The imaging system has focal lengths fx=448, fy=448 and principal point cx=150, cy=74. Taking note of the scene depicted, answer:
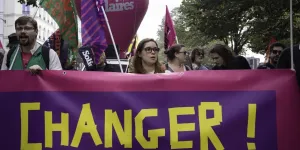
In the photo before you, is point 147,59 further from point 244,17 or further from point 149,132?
point 244,17

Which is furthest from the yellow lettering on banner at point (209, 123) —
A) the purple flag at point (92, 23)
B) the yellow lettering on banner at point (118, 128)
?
the purple flag at point (92, 23)

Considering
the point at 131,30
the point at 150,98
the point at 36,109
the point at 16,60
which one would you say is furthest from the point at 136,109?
the point at 131,30

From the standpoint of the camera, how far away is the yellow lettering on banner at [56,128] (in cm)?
327

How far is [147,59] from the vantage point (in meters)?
4.16

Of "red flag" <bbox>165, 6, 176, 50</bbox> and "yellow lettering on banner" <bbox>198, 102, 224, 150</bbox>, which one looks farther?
"red flag" <bbox>165, 6, 176, 50</bbox>

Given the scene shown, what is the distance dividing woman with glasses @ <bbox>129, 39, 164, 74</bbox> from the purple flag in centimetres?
95

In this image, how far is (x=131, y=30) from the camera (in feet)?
41.1

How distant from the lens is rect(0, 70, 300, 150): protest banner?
A: 323 cm

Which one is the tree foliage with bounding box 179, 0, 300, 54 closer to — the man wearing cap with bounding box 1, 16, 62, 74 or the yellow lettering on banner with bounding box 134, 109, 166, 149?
the man wearing cap with bounding box 1, 16, 62, 74

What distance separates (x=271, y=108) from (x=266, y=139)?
23 cm

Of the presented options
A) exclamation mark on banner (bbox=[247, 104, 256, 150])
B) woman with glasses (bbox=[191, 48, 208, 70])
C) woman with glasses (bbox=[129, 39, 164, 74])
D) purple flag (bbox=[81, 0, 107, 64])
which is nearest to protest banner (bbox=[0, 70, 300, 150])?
exclamation mark on banner (bbox=[247, 104, 256, 150])

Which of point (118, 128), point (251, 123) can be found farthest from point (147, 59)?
point (251, 123)

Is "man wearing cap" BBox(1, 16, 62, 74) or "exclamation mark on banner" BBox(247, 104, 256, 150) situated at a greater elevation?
"man wearing cap" BBox(1, 16, 62, 74)

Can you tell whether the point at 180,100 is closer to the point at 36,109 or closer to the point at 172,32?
the point at 36,109
